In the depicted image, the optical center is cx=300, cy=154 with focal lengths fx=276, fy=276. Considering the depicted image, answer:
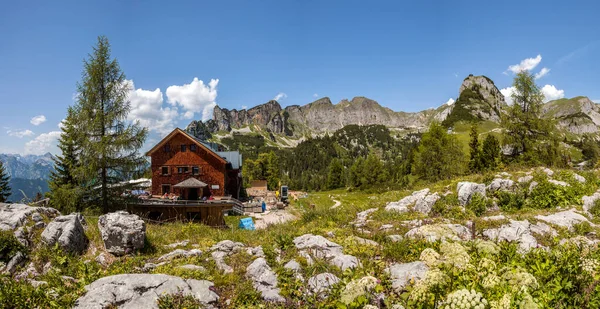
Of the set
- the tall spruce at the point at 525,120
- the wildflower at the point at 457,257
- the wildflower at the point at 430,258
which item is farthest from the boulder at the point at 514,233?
the tall spruce at the point at 525,120

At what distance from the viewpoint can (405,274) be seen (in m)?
6.50

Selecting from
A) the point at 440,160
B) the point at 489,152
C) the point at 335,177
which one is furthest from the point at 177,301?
the point at 335,177

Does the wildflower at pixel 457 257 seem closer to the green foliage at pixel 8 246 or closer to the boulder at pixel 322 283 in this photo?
the boulder at pixel 322 283

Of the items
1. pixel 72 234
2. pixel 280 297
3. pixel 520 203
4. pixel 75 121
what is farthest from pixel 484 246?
pixel 75 121

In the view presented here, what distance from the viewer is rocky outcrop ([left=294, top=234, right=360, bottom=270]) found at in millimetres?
7586

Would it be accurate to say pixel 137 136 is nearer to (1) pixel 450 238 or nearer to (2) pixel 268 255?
(2) pixel 268 255

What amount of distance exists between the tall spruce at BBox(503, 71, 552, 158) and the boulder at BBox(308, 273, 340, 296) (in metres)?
35.0

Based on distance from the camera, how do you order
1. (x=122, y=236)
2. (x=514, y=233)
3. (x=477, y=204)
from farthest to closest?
(x=477, y=204), (x=122, y=236), (x=514, y=233)

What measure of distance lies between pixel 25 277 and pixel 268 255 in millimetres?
7191

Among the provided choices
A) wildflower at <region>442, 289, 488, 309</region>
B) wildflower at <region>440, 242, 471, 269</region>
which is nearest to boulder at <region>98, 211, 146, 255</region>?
wildflower at <region>440, 242, 471, 269</region>

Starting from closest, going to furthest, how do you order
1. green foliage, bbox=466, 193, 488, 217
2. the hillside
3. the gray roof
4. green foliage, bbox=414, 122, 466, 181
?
the hillside → green foliage, bbox=466, 193, 488, 217 → green foliage, bbox=414, 122, 466, 181 → the gray roof

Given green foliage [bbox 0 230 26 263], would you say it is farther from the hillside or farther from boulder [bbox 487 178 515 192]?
boulder [bbox 487 178 515 192]

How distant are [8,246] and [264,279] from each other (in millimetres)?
9377

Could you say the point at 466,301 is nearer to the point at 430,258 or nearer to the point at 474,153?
the point at 430,258
